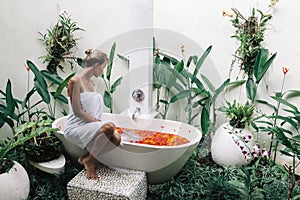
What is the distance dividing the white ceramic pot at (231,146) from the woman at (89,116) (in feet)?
2.50

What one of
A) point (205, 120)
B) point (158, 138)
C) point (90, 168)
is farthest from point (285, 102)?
point (90, 168)

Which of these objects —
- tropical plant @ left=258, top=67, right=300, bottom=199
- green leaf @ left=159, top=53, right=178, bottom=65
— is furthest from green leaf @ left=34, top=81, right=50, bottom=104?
tropical plant @ left=258, top=67, right=300, bottom=199

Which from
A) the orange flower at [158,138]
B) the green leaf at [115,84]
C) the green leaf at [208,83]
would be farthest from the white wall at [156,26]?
the orange flower at [158,138]

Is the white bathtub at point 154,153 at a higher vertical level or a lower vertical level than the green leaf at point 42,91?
lower

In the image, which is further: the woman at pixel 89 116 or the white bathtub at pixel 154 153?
the white bathtub at pixel 154 153

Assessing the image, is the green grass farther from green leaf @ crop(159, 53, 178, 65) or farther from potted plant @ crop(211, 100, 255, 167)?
green leaf @ crop(159, 53, 178, 65)

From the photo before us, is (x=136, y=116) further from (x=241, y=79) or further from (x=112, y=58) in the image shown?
(x=241, y=79)

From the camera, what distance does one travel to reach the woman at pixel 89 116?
2.02 metres

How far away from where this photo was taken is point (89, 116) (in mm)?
2061

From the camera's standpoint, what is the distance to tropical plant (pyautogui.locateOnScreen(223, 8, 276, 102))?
7.92 feet

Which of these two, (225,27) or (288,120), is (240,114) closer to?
(288,120)

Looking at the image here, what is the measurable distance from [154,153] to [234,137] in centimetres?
63

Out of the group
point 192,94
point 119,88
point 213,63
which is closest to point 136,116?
point 119,88

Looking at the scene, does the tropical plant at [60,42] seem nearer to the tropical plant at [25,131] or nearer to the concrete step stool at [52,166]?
the tropical plant at [25,131]
